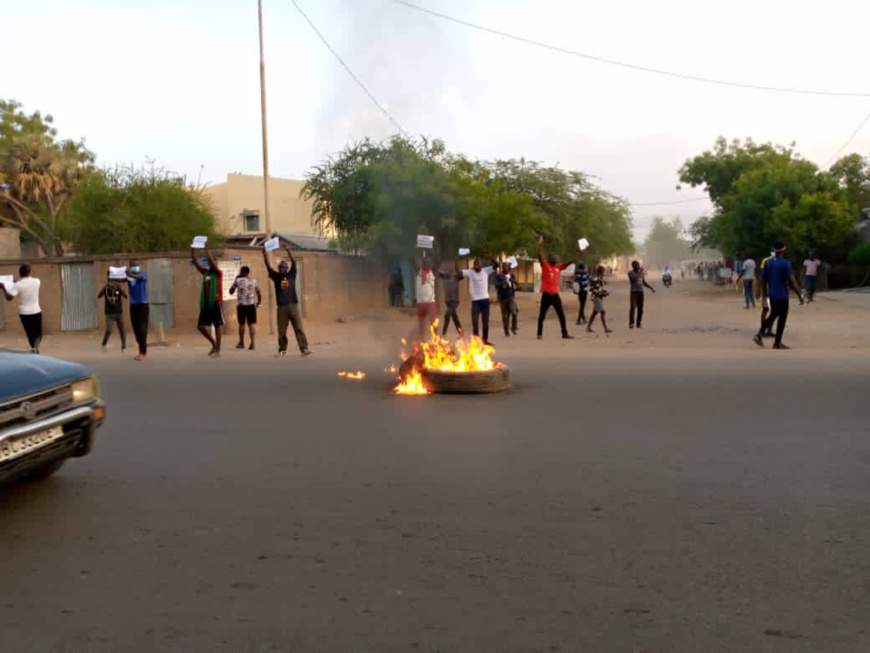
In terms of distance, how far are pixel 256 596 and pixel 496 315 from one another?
24.3 metres

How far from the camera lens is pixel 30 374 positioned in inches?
181

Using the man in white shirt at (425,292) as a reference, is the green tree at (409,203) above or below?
above

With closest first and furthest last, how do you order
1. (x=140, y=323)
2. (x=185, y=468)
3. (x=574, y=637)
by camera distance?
1. (x=574, y=637)
2. (x=185, y=468)
3. (x=140, y=323)

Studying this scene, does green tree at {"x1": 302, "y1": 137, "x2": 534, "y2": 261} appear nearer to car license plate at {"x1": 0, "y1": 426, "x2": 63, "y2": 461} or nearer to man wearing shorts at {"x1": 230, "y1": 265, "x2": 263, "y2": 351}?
man wearing shorts at {"x1": 230, "y1": 265, "x2": 263, "y2": 351}

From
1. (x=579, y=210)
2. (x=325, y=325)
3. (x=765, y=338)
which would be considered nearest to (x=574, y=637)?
(x=765, y=338)

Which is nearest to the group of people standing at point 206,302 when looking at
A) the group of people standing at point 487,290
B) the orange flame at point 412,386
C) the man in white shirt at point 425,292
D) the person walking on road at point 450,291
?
the man in white shirt at point 425,292

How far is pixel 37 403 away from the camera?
4.53m

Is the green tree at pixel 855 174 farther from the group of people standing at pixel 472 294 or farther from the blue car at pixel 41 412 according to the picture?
the blue car at pixel 41 412

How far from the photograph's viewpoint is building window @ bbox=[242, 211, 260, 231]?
1700 inches

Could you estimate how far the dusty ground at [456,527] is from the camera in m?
3.18

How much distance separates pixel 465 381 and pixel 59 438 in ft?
16.3

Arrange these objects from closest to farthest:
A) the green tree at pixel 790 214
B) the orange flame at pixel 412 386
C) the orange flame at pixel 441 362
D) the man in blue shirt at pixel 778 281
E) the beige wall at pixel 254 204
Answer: the orange flame at pixel 412 386
the orange flame at pixel 441 362
the man in blue shirt at pixel 778 281
the green tree at pixel 790 214
the beige wall at pixel 254 204

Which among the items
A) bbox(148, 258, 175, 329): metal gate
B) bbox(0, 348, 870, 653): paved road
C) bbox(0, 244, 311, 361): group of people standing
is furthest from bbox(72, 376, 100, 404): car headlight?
bbox(148, 258, 175, 329): metal gate

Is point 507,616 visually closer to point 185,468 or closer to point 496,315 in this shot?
point 185,468
